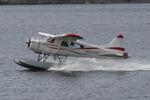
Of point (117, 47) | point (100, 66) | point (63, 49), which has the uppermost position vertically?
point (117, 47)

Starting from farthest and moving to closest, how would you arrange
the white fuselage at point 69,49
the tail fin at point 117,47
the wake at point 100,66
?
1. the wake at point 100,66
2. the tail fin at point 117,47
3. the white fuselage at point 69,49

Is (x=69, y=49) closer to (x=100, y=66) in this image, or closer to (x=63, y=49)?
(x=63, y=49)

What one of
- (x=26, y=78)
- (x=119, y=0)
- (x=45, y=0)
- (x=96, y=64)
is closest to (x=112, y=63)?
(x=96, y=64)

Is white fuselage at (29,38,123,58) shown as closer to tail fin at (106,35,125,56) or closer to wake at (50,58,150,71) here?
tail fin at (106,35,125,56)

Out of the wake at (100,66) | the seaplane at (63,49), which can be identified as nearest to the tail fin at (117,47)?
the seaplane at (63,49)

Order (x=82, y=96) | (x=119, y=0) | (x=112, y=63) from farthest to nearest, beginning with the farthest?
(x=119, y=0), (x=112, y=63), (x=82, y=96)

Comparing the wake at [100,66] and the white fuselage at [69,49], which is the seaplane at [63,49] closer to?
the white fuselage at [69,49]

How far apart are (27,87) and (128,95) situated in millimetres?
5051

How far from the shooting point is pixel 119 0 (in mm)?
182125

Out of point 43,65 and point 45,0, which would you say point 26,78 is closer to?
point 43,65

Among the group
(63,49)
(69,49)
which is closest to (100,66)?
(69,49)

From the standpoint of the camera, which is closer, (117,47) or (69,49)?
(69,49)

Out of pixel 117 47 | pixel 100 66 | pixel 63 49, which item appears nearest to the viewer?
pixel 63 49

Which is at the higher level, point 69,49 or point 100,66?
point 69,49
